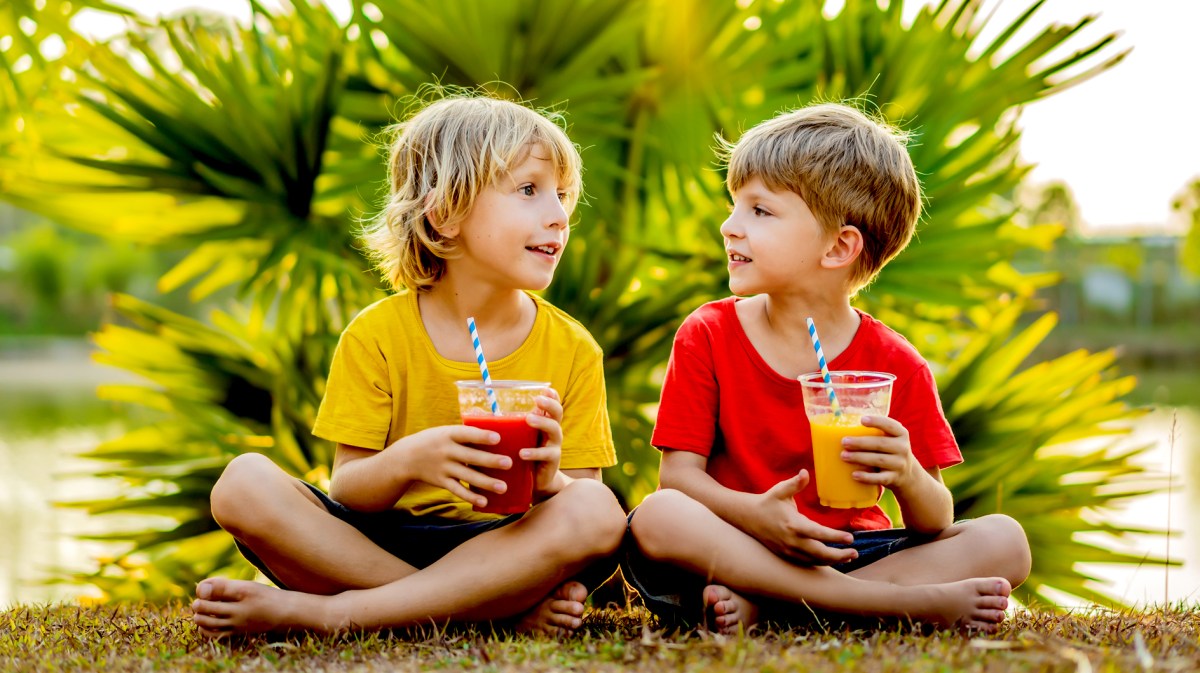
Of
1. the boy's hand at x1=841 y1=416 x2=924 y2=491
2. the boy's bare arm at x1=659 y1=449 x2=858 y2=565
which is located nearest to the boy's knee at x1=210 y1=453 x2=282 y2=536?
the boy's bare arm at x1=659 y1=449 x2=858 y2=565

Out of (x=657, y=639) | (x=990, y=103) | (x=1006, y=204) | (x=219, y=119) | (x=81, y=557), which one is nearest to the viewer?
(x=657, y=639)

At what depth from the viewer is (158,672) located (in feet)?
5.07

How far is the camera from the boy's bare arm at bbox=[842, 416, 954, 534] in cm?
166

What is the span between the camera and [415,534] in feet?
6.38

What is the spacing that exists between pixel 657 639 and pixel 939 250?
5.86ft

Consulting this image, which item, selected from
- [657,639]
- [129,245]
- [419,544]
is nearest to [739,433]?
[657,639]

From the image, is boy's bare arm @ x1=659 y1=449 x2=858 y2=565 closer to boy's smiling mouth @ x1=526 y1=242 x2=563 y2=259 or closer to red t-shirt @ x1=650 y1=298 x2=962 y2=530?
red t-shirt @ x1=650 y1=298 x2=962 y2=530

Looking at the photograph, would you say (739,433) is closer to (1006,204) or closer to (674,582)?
(674,582)

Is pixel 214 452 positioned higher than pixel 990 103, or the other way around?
pixel 990 103

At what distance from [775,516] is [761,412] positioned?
0.93 feet

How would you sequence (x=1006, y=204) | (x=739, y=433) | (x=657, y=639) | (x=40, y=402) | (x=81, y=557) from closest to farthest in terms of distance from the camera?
(x=657, y=639), (x=739, y=433), (x=81, y=557), (x=1006, y=204), (x=40, y=402)

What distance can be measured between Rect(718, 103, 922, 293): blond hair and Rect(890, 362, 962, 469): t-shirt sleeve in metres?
0.23

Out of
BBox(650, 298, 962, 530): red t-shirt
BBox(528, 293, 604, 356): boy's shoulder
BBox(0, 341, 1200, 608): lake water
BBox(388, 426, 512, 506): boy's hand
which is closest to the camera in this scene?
BBox(388, 426, 512, 506): boy's hand

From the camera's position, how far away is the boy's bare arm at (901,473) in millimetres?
1655
